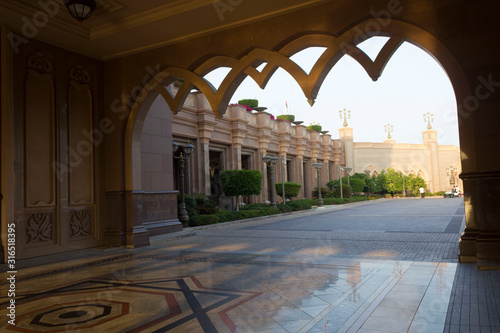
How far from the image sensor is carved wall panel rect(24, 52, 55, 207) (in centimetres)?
666

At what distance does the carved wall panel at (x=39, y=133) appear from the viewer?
6.66m

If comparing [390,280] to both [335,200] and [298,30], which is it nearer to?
[298,30]

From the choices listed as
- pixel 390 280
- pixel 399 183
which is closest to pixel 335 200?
pixel 399 183

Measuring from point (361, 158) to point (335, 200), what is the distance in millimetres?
24321

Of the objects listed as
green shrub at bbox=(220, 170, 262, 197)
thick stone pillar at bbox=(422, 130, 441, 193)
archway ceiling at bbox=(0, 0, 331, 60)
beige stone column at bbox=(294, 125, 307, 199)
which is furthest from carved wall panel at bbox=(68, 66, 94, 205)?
thick stone pillar at bbox=(422, 130, 441, 193)

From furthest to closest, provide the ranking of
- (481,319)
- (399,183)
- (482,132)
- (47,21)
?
(399,183)
(47,21)
(482,132)
(481,319)

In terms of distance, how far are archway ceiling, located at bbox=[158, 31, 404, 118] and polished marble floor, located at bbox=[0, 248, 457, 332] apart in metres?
2.95

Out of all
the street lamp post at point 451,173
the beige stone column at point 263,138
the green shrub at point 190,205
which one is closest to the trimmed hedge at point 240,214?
the green shrub at point 190,205

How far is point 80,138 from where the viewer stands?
7680 mm

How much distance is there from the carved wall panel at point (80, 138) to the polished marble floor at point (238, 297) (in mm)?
2260

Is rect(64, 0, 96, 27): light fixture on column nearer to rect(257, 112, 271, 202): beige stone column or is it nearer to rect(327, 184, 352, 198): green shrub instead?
rect(257, 112, 271, 202): beige stone column

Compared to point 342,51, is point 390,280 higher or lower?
lower

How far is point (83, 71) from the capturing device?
7.87 m

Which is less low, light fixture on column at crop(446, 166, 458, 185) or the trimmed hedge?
light fixture on column at crop(446, 166, 458, 185)
